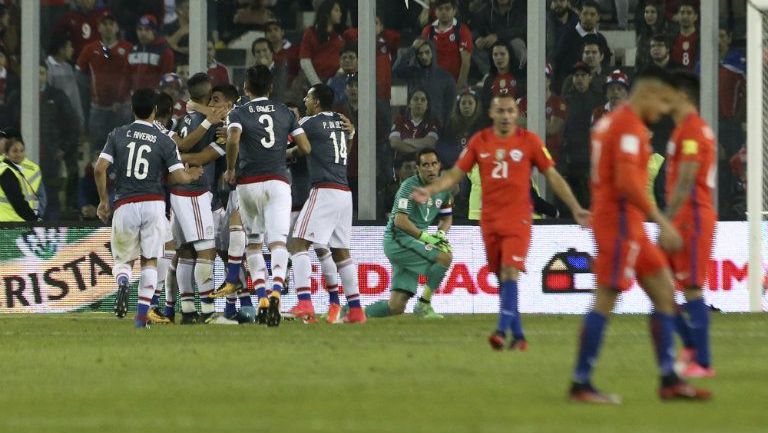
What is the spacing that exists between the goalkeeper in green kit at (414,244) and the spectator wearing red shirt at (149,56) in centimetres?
508

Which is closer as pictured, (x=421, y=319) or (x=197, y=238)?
(x=197, y=238)

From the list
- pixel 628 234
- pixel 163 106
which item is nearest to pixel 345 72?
pixel 163 106

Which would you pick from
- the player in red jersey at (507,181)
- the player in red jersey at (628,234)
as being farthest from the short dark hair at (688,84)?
the player in red jersey at (507,181)

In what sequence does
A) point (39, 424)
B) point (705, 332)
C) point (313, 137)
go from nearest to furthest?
point (39, 424), point (705, 332), point (313, 137)

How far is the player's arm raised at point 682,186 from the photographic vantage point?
381 inches

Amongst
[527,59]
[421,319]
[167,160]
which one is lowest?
[421,319]

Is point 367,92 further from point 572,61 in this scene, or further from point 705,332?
point 705,332

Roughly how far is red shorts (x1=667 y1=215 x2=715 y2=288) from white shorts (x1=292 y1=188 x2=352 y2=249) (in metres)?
7.02

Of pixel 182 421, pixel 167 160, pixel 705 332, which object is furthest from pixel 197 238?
pixel 182 421

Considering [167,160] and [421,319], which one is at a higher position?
[167,160]

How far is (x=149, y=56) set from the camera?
23.0m

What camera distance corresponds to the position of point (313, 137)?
17.7 m

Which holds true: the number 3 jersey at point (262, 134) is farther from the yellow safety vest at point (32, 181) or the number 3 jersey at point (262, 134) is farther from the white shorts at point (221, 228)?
the yellow safety vest at point (32, 181)

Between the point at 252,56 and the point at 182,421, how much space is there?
14.9m
